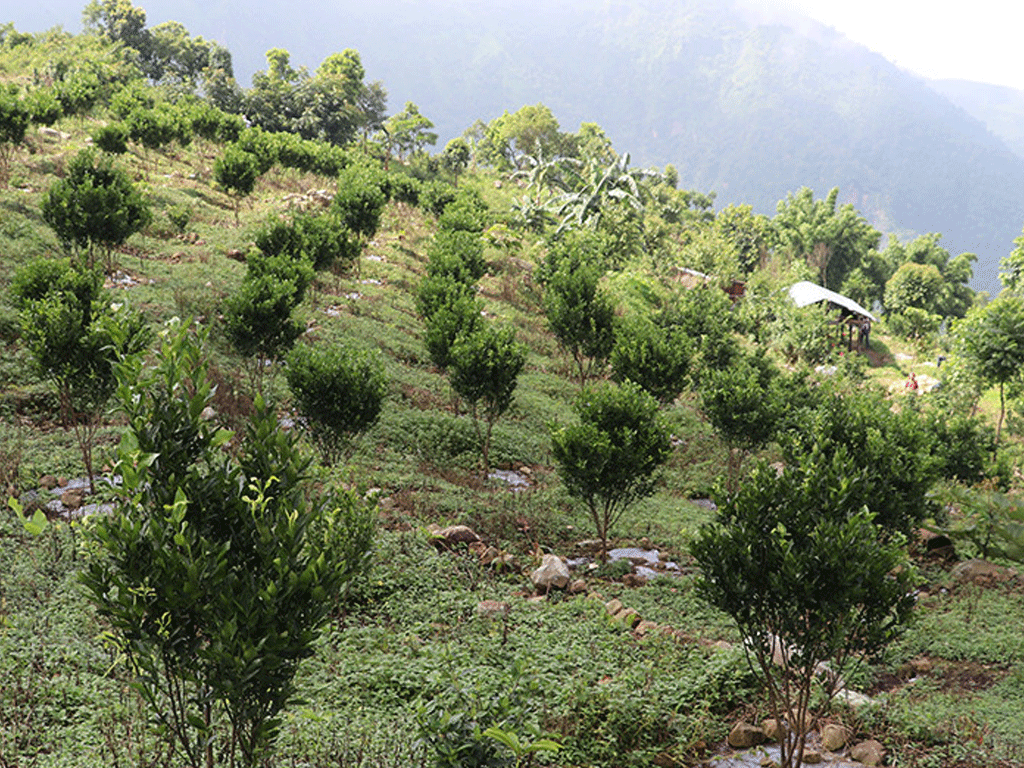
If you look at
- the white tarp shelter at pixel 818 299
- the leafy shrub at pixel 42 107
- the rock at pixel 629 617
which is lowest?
the rock at pixel 629 617

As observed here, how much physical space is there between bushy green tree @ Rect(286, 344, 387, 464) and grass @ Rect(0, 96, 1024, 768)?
0.95 metres

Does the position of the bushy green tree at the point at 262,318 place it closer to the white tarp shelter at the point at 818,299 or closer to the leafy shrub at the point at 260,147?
the leafy shrub at the point at 260,147

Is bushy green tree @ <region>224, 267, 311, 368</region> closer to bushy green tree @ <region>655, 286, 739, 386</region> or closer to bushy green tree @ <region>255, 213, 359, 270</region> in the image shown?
bushy green tree @ <region>255, 213, 359, 270</region>

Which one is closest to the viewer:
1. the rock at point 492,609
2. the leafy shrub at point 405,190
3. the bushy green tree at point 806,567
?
the bushy green tree at point 806,567

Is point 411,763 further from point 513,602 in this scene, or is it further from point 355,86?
point 355,86

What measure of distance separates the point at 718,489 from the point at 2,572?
812 cm

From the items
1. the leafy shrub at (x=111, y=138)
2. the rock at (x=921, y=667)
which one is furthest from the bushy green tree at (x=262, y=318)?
the leafy shrub at (x=111, y=138)

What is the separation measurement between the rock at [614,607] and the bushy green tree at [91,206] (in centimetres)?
1458

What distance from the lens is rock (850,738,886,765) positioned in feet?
22.3

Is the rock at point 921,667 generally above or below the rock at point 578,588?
above

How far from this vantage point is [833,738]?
7.09 meters

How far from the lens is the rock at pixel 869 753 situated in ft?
22.3

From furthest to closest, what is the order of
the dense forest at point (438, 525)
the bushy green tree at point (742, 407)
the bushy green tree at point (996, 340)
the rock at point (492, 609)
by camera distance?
the bushy green tree at point (996, 340), the bushy green tree at point (742, 407), the rock at point (492, 609), the dense forest at point (438, 525)

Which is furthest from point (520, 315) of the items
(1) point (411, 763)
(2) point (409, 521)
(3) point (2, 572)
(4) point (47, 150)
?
(1) point (411, 763)
